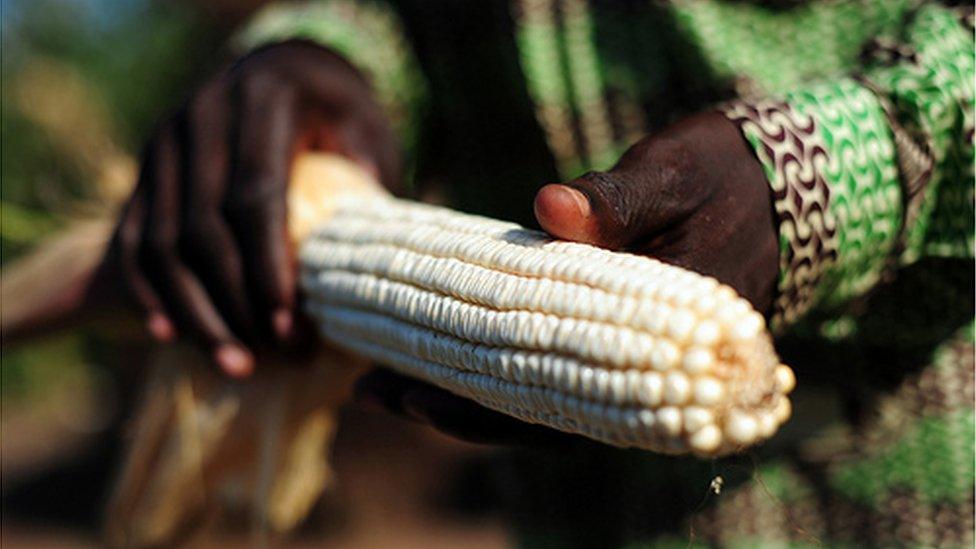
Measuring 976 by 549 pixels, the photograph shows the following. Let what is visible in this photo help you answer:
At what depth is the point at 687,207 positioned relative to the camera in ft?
2.99

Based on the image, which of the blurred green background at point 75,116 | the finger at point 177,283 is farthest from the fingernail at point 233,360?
the blurred green background at point 75,116

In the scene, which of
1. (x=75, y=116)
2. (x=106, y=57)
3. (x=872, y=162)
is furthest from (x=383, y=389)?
(x=106, y=57)

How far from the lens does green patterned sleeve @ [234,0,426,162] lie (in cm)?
159

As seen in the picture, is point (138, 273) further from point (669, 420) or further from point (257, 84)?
point (669, 420)

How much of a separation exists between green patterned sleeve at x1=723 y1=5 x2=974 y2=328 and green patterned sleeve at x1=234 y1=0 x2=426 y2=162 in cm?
69

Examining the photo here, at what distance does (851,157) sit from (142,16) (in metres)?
4.95

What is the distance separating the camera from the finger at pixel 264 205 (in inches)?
51.6

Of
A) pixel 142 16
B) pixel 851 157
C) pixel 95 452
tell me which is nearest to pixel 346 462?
pixel 95 452

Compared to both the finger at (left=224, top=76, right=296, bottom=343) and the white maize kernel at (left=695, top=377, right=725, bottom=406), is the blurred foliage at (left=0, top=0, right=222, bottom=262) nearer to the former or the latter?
the finger at (left=224, top=76, right=296, bottom=343)

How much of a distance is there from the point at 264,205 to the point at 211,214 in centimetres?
7

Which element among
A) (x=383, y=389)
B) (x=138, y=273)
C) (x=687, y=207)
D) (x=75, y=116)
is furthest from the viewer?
(x=75, y=116)

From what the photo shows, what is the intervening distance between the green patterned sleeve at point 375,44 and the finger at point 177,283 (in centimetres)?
28

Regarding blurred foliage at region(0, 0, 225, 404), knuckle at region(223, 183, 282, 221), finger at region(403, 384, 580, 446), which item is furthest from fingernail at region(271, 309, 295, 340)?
blurred foliage at region(0, 0, 225, 404)

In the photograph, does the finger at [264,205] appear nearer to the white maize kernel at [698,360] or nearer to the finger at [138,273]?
the finger at [138,273]
